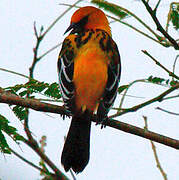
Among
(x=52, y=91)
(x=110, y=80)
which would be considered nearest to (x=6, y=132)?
(x=52, y=91)

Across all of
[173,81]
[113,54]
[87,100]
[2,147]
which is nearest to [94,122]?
[87,100]

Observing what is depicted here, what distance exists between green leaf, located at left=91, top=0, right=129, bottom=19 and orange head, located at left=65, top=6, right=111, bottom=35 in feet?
4.23

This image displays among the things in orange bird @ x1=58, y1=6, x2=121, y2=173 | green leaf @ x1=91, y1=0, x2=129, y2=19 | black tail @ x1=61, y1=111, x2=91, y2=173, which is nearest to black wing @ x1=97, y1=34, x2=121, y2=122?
orange bird @ x1=58, y1=6, x2=121, y2=173

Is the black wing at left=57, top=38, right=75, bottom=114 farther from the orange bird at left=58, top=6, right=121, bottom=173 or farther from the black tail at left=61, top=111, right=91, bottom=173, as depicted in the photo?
the black tail at left=61, top=111, right=91, bottom=173

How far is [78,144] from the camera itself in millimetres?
3707

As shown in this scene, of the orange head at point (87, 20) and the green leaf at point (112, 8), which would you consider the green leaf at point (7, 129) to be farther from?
the orange head at point (87, 20)

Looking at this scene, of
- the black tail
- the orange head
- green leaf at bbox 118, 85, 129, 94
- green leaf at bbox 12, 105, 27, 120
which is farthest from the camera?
the orange head

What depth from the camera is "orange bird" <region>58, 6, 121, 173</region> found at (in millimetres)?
3473

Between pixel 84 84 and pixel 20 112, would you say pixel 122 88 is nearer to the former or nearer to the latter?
pixel 84 84

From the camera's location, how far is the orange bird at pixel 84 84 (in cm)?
347

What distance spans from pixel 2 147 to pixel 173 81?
1.41 metres

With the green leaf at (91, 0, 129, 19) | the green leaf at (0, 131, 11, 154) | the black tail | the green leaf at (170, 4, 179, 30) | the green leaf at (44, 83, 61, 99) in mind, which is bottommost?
the black tail

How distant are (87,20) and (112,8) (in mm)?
1441

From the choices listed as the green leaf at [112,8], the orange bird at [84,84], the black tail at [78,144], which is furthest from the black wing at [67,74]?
the green leaf at [112,8]
